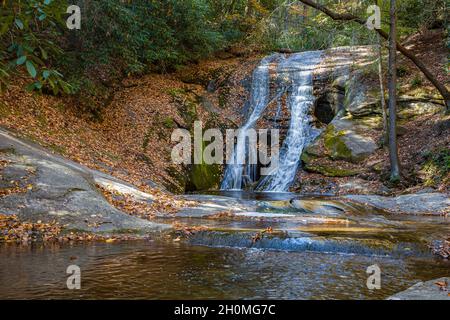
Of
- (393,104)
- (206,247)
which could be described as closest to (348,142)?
(393,104)

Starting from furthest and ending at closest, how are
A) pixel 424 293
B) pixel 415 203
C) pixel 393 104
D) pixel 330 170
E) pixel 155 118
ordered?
pixel 155 118 → pixel 330 170 → pixel 393 104 → pixel 415 203 → pixel 424 293

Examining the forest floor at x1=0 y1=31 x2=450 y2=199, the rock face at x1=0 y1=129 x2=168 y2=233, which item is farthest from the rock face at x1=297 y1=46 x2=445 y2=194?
the rock face at x1=0 y1=129 x2=168 y2=233

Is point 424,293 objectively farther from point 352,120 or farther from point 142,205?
point 352,120

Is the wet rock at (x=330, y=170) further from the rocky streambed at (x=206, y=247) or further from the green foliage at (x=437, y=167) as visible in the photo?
the rocky streambed at (x=206, y=247)

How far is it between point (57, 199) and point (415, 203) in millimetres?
8824

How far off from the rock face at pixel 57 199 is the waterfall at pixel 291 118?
9035 mm

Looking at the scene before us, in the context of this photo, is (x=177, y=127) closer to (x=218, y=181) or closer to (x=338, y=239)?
(x=218, y=181)

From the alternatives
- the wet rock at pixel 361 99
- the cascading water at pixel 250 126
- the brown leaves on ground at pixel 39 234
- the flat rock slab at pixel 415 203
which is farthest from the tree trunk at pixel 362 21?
the brown leaves on ground at pixel 39 234

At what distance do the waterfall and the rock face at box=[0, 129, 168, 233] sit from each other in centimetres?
903

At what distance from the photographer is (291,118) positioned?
18891mm

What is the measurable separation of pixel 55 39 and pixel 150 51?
3.96 m

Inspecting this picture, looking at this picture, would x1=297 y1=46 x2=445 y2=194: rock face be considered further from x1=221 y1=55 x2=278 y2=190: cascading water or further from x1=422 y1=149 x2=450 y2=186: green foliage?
x1=221 y1=55 x2=278 y2=190: cascading water
